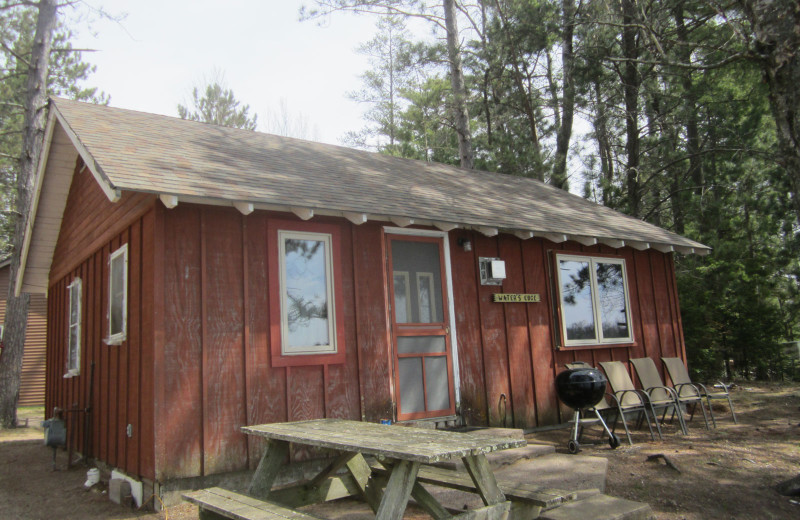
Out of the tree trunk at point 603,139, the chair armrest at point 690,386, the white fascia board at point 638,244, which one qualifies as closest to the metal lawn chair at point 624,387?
the chair armrest at point 690,386

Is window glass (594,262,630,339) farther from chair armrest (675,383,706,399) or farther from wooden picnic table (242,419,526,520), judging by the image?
wooden picnic table (242,419,526,520)

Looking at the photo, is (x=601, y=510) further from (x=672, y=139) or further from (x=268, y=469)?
(x=672, y=139)

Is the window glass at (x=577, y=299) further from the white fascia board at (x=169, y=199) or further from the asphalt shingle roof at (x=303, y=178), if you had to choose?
the white fascia board at (x=169, y=199)

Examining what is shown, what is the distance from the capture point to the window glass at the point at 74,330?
8609mm

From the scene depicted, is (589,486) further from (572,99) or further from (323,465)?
(572,99)

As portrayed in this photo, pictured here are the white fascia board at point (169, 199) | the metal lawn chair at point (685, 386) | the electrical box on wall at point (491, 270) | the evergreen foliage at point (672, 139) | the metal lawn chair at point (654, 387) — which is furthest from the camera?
the evergreen foliage at point (672, 139)

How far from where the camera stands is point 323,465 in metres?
5.89

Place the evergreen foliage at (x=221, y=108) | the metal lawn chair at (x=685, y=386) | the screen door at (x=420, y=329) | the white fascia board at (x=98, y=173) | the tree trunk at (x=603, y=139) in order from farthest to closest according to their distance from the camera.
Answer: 1. the evergreen foliage at (x=221, y=108)
2. the tree trunk at (x=603, y=139)
3. the metal lawn chair at (x=685, y=386)
4. the screen door at (x=420, y=329)
5. the white fascia board at (x=98, y=173)

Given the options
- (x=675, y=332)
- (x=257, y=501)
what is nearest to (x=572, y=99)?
(x=675, y=332)

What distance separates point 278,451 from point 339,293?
7.08 ft

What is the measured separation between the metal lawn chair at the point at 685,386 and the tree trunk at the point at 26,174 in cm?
1235

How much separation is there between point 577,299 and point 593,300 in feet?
1.00

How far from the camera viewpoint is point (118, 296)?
6.79 meters

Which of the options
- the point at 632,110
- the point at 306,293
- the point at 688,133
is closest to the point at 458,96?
the point at 632,110
